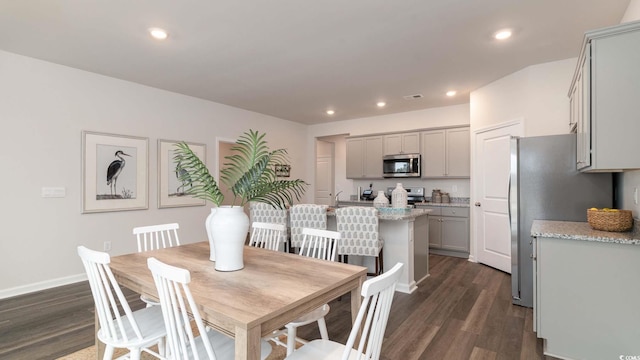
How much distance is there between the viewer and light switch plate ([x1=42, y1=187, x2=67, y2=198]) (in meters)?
3.51

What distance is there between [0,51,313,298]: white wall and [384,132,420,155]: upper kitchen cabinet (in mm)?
3982

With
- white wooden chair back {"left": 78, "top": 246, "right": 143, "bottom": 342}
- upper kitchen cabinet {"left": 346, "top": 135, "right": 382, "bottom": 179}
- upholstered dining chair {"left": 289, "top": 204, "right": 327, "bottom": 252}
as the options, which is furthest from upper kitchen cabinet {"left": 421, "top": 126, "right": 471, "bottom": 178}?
white wooden chair back {"left": 78, "top": 246, "right": 143, "bottom": 342}

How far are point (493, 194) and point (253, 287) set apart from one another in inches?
155

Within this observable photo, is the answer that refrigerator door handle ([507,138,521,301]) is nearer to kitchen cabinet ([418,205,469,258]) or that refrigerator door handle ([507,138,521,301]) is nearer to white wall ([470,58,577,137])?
white wall ([470,58,577,137])

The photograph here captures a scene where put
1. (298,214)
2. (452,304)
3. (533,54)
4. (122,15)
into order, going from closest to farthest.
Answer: (122,15) → (452,304) → (533,54) → (298,214)

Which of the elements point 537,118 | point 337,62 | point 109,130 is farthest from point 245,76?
point 537,118

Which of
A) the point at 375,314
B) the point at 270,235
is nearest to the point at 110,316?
the point at 270,235

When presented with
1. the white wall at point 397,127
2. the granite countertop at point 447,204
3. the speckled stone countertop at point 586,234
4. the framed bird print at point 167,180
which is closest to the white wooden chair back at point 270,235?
the speckled stone countertop at point 586,234

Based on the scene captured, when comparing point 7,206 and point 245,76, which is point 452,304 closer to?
point 245,76

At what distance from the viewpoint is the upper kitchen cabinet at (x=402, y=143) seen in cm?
592

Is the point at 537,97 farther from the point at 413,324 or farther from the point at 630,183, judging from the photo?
the point at 413,324

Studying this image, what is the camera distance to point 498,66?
12.2 ft

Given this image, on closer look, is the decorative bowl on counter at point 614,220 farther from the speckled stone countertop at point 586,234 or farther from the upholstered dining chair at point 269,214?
the upholstered dining chair at point 269,214

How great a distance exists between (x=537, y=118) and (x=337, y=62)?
8.16 ft
